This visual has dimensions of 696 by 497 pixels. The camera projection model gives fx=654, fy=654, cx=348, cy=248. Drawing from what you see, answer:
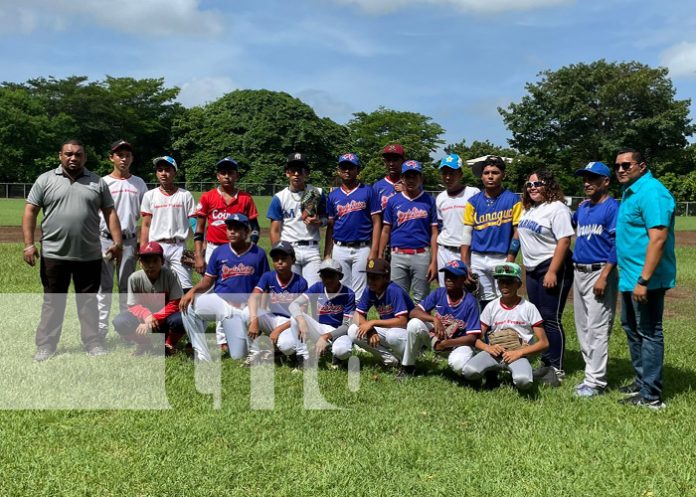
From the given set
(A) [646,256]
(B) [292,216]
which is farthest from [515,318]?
(B) [292,216]

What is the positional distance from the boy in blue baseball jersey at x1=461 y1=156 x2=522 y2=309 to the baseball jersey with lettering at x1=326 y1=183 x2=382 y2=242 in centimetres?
106

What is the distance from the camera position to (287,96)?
191 ft

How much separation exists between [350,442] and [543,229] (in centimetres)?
269

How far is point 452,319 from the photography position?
5.96 metres

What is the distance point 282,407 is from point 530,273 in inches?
103

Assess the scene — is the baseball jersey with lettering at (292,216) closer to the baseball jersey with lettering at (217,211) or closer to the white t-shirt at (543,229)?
the baseball jersey with lettering at (217,211)

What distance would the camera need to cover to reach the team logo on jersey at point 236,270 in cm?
651

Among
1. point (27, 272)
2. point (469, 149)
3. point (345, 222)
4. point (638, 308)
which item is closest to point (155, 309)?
point (345, 222)

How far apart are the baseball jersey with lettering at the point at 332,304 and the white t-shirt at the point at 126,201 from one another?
2.22 m

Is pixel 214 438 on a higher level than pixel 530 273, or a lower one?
lower

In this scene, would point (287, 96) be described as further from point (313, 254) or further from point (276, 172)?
point (313, 254)

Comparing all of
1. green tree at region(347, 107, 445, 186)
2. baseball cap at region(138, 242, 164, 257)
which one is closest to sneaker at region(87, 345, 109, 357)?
baseball cap at region(138, 242, 164, 257)

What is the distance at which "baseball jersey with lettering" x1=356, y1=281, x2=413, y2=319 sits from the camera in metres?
6.04

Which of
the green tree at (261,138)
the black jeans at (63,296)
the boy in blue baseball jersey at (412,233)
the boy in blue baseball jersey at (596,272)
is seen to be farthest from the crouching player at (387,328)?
the green tree at (261,138)
